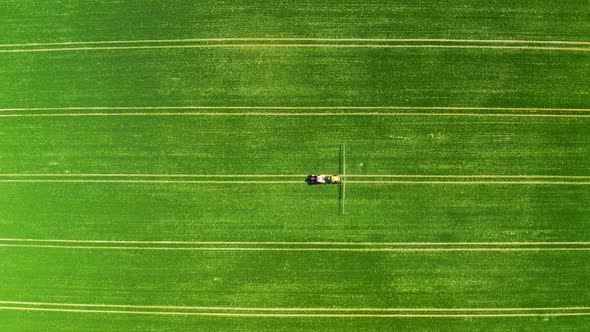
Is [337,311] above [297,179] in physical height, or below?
below

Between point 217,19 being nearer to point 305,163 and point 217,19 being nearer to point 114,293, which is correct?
point 305,163

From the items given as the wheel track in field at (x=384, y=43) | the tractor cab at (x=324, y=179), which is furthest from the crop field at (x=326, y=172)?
the tractor cab at (x=324, y=179)

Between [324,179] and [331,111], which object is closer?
[324,179]

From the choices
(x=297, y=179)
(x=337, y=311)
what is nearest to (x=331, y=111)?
(x=297, y=179)

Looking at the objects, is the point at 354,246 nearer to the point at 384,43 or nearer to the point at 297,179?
the point at 297,179

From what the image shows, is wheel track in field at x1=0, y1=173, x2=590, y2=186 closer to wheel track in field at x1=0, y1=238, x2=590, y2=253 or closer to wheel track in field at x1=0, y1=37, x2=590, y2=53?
wheel track in field at x1=0, y1=238, x2=590, y2=253

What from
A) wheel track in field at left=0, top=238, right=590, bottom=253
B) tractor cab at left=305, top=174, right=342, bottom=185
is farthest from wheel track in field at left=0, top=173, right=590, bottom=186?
wheel track in field at left=0, top=238, right=590, bottom=253


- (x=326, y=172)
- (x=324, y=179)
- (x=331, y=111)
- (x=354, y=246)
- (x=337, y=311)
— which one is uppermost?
(x=331, y=111)

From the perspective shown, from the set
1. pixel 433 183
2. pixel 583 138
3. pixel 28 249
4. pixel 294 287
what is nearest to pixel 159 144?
pixel 28 249
